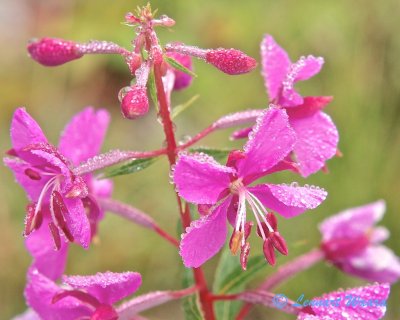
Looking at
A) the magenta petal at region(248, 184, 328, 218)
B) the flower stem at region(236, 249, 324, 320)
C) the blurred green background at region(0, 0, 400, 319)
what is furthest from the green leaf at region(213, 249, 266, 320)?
the blurred green background at region(0, 0, 400, 319)

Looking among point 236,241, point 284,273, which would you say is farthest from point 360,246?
point 236,241

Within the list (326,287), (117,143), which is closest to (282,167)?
(326,287)

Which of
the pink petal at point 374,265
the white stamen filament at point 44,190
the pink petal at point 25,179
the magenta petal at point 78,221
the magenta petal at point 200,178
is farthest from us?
the pink petal at point 374,265

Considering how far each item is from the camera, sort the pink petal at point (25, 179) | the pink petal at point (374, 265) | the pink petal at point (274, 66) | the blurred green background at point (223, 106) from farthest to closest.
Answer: the blurred green background at point (223, 106) → the pink petal at point (374, 265) → the pink petal at point (274, 66) → the pink petal at point (25, 179)

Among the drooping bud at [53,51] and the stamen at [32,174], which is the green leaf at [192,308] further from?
the drooping bud at [53,51]

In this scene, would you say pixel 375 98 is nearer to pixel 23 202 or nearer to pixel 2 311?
pixel 23 202

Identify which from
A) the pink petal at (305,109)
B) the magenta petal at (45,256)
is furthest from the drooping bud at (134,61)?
the magenta petal at (45,256)

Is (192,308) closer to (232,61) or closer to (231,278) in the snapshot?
(231,278)

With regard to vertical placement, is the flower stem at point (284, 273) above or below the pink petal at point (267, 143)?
below
